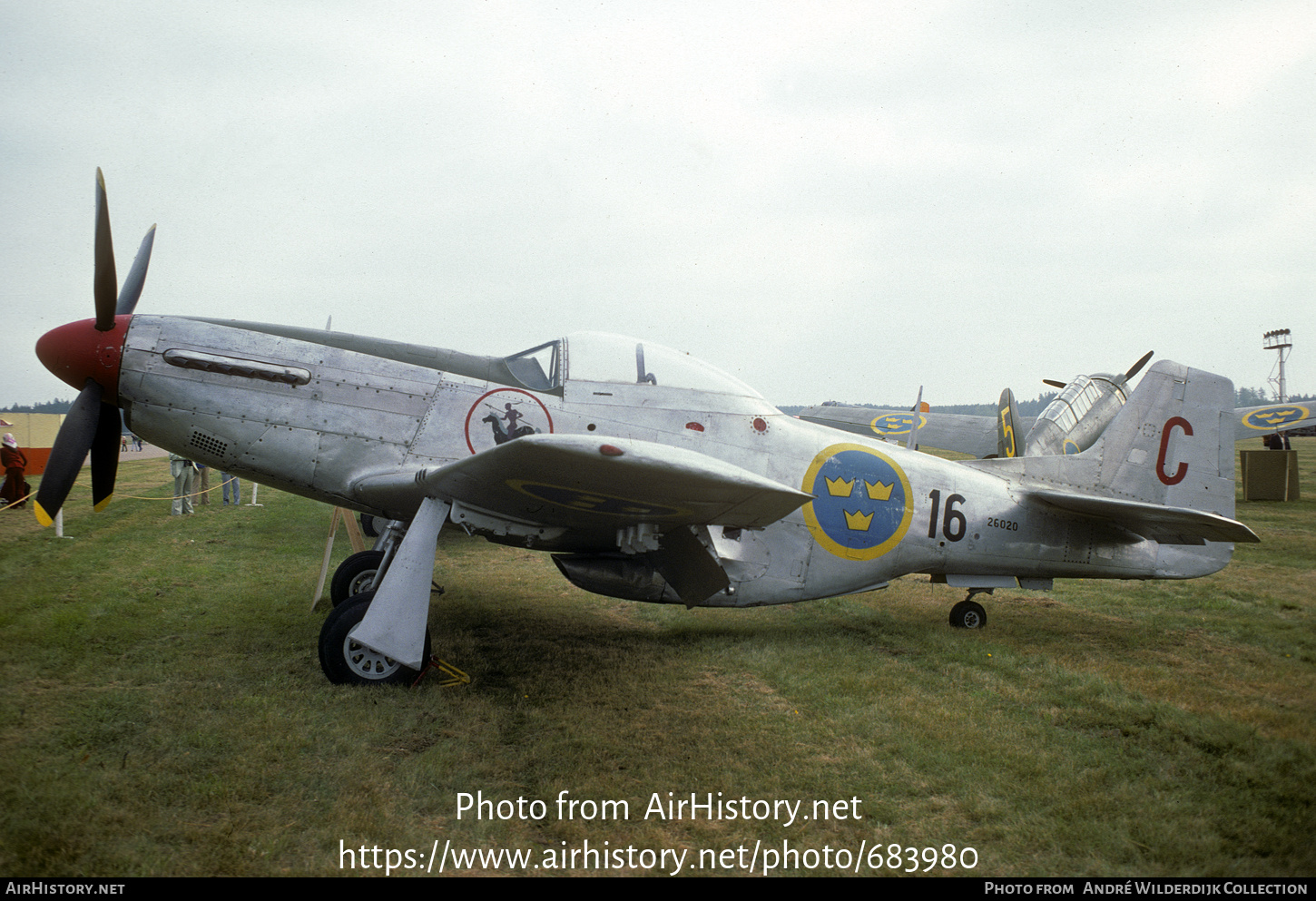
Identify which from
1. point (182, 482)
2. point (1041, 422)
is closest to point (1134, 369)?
point (1041, 422)

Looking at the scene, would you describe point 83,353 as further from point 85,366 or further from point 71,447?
point 71,447

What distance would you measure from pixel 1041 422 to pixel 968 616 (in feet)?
20.8

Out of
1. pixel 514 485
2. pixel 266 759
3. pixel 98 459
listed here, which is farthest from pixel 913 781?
pixel 98 459

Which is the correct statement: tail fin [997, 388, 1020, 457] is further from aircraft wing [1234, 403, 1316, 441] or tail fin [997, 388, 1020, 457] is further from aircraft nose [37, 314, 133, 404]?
aircraft nose [37, 314, 133, 404]

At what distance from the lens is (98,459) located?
4.55 metres

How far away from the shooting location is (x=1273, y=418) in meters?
14.7

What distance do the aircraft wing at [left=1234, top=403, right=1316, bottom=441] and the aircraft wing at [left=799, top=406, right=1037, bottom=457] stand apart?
4.70m

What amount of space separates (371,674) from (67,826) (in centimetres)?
154

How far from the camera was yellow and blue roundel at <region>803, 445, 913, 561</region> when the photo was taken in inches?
197

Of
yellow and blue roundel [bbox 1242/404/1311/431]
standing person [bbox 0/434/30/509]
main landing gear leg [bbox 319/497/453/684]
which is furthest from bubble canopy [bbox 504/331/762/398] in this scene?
yellow and blue roundel [bbox 1242/404/1311/431]

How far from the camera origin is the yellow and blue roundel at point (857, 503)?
16.4 ft

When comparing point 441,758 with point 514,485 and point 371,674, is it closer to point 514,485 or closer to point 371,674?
point 371,674

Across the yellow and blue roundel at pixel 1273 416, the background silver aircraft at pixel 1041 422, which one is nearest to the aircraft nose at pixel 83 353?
the background silver aircraft at pixel 1041 422

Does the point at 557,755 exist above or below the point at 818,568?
below
